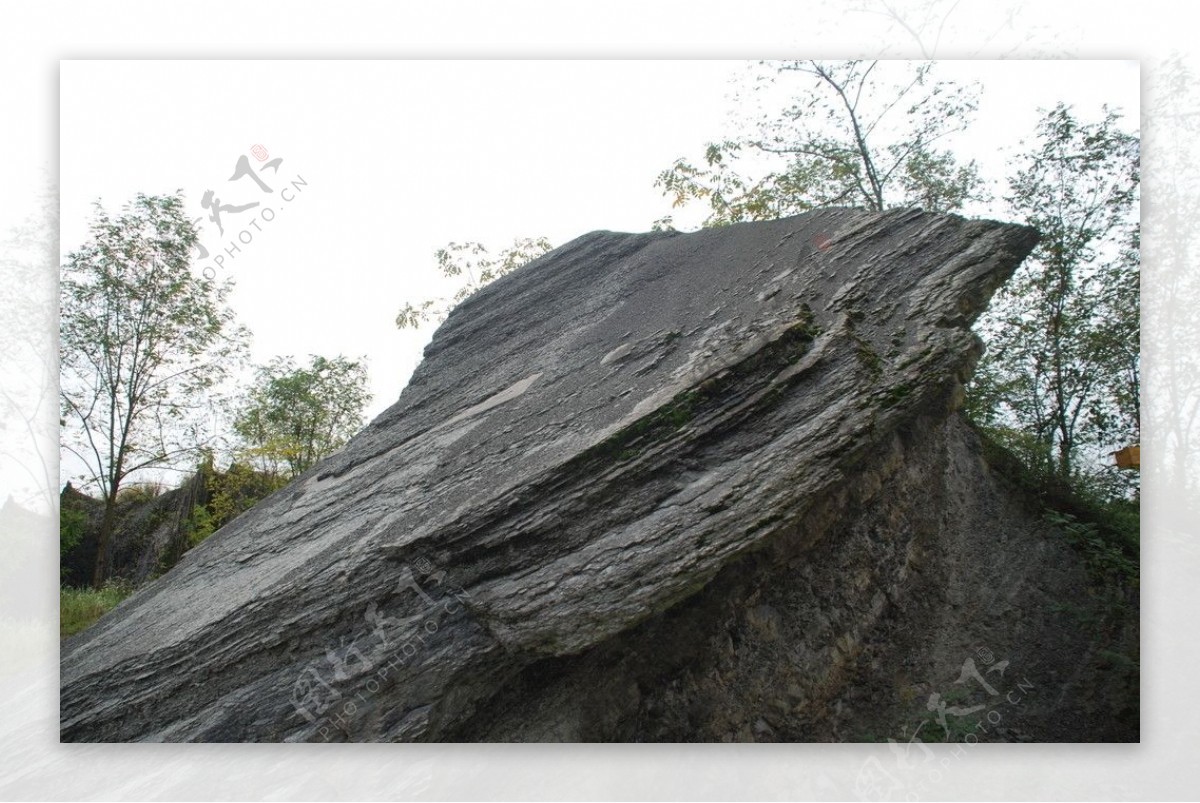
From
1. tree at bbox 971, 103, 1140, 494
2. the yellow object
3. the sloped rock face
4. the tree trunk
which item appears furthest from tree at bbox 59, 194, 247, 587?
the yellow object

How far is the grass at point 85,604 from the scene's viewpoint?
5.26 meters

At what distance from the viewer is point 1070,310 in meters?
5.40

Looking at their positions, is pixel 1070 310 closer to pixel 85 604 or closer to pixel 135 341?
pixel 135 341

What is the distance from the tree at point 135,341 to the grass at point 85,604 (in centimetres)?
13

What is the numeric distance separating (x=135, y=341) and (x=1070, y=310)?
748 centimetres

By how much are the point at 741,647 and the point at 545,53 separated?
183 inches

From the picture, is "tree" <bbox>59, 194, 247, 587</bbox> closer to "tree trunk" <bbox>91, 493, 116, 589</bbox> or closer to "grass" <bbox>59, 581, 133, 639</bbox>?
"tree trunk" <bbox>91, 493, 116, 589</bbox>

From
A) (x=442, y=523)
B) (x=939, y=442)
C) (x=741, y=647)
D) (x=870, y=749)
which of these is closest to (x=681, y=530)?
(x=741, y=647)

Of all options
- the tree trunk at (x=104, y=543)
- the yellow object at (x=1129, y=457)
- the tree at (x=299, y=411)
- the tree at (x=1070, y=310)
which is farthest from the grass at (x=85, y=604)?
the yellow object at (x=1129, y=457)

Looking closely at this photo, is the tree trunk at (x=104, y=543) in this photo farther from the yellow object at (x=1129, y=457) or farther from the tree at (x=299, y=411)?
the yellow object at (x=1129, y=457)

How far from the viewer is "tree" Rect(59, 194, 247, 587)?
5.49 meters

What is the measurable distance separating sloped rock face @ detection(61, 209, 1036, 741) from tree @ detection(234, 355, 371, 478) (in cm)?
164

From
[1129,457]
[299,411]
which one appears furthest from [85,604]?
[1129,457]

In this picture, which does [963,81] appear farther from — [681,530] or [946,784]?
[946,784]
